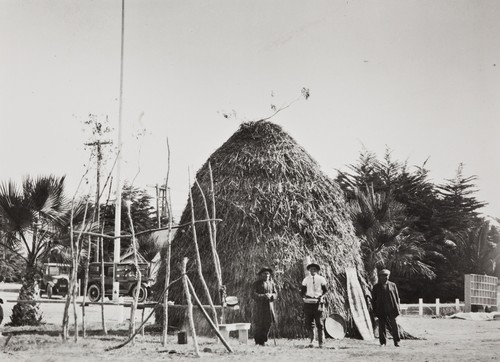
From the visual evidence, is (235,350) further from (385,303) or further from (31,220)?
(31,220)

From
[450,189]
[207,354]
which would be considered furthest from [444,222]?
[207,354]

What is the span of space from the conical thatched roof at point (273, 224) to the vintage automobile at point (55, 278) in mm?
14555

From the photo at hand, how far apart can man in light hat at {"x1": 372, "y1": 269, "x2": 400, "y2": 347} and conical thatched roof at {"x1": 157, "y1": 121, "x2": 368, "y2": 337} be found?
165cm

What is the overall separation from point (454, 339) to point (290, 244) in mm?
4361

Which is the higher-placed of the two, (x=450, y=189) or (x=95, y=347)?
(x=450, y=189)

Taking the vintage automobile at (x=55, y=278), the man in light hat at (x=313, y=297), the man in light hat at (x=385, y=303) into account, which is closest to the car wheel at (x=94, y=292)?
the vintage automobile at (x=55, y=278)

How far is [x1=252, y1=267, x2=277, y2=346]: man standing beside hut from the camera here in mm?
12633

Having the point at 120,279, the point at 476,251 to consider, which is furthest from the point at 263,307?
the point at 476,251

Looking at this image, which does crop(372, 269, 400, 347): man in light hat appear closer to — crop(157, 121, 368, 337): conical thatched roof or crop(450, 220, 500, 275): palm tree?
crop(157, 121, 368, 337): conical thatched roof

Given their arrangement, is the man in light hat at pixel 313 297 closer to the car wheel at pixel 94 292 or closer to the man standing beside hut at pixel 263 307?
the man standing beside hut at pixel 263 307

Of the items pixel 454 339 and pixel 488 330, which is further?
pixel 488 330

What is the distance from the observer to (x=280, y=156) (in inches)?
614

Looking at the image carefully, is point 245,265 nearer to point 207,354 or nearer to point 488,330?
point 207,354

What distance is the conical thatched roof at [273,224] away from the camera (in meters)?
14.3
